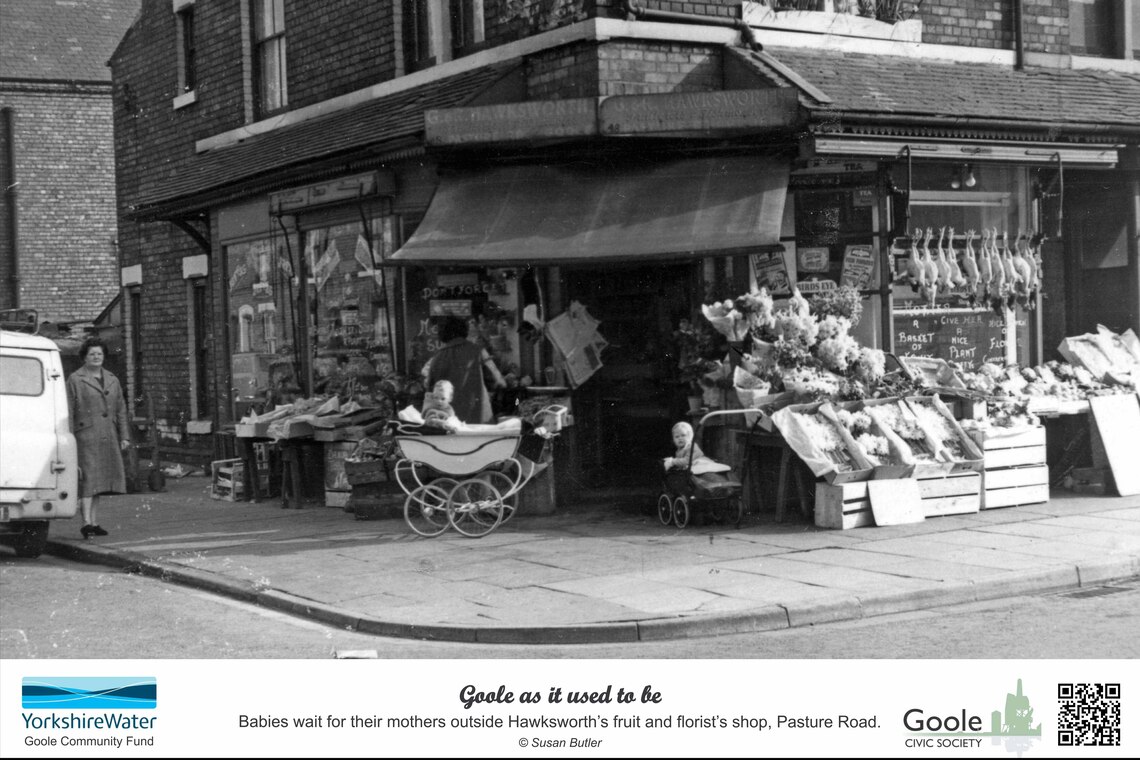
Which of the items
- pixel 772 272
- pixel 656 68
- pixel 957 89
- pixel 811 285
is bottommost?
pixel 811 285

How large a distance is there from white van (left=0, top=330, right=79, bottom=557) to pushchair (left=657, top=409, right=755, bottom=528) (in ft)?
17.2

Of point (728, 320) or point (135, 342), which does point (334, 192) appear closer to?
point (728, 320)

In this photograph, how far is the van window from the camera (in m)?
11.8

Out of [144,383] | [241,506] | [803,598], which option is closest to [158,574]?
[241,506]

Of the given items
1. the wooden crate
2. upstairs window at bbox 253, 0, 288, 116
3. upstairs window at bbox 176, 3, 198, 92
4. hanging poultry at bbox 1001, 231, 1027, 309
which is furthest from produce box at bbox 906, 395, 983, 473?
upstairs window at bbox 176, 3, 198, 92

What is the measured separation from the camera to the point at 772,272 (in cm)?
1239

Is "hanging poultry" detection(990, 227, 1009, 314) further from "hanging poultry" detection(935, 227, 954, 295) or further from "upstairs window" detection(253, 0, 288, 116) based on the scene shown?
"upstairs window" detection(253, 0, 288, 116)

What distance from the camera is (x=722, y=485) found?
1127 cm

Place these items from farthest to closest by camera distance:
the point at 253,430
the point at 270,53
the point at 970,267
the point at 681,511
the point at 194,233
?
the point at 194,233
the point at 270,53
the point at 253,430
the point at 970,267
the point at 681,511

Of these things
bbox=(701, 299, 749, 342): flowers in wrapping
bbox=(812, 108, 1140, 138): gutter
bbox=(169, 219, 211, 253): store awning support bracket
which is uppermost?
bbox=(812, 108, 1140, 138): gutter

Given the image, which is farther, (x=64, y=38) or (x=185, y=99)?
(x=64, y=38)

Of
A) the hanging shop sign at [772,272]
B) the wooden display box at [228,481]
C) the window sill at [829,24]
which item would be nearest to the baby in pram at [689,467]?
the hanging shop sign at [772,272]

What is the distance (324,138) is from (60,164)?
1273cm

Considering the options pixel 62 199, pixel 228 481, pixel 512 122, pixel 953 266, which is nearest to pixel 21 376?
pixel 228 481
